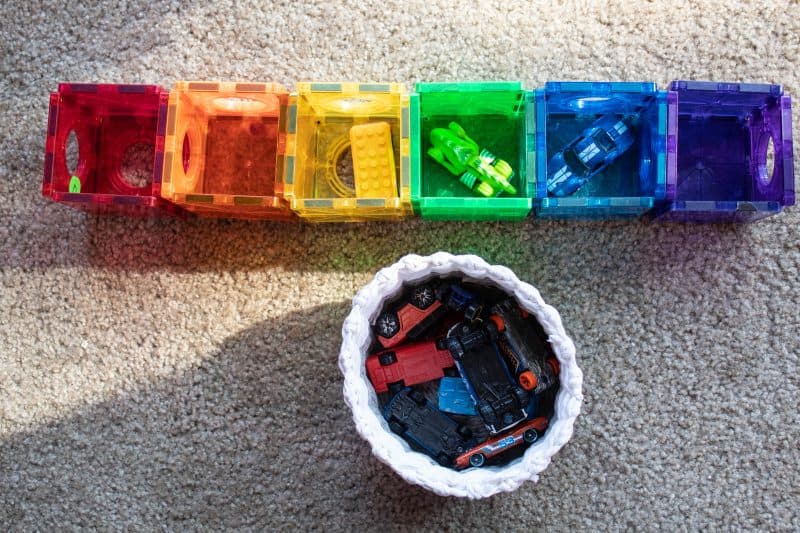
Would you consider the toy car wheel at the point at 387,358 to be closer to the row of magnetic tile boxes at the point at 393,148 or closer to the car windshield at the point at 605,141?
the row of magnetic tile boxes at the point at 393,148

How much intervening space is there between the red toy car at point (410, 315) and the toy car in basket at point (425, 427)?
3.3 inches

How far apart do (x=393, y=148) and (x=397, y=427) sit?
0.42 m

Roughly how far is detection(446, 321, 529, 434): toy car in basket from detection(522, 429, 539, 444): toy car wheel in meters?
0.03

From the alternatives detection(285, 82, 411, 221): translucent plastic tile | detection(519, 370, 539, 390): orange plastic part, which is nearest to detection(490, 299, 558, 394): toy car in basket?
detection(519, 370, 539, 390): orange plastic part

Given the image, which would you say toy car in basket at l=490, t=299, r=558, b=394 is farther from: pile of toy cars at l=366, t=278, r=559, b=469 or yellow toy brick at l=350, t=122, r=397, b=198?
yellow toy brick at l=350, t=122, r=397, b=198

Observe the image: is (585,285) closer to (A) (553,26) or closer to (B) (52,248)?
(A) (553,26)

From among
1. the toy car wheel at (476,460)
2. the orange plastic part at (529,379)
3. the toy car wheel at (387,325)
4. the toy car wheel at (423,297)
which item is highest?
the toy car wheel at (423,297)

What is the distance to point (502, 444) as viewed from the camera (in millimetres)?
851

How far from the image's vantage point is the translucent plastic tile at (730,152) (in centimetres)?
90

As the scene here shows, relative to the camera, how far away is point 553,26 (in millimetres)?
1011

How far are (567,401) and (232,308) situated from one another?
1.69 ft

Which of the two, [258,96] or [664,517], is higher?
[258,96]

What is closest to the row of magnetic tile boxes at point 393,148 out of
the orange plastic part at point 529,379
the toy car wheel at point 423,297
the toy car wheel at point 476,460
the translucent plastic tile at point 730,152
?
the translucent plastic tile at point 730,152

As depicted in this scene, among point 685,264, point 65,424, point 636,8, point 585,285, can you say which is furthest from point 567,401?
point 65,424
